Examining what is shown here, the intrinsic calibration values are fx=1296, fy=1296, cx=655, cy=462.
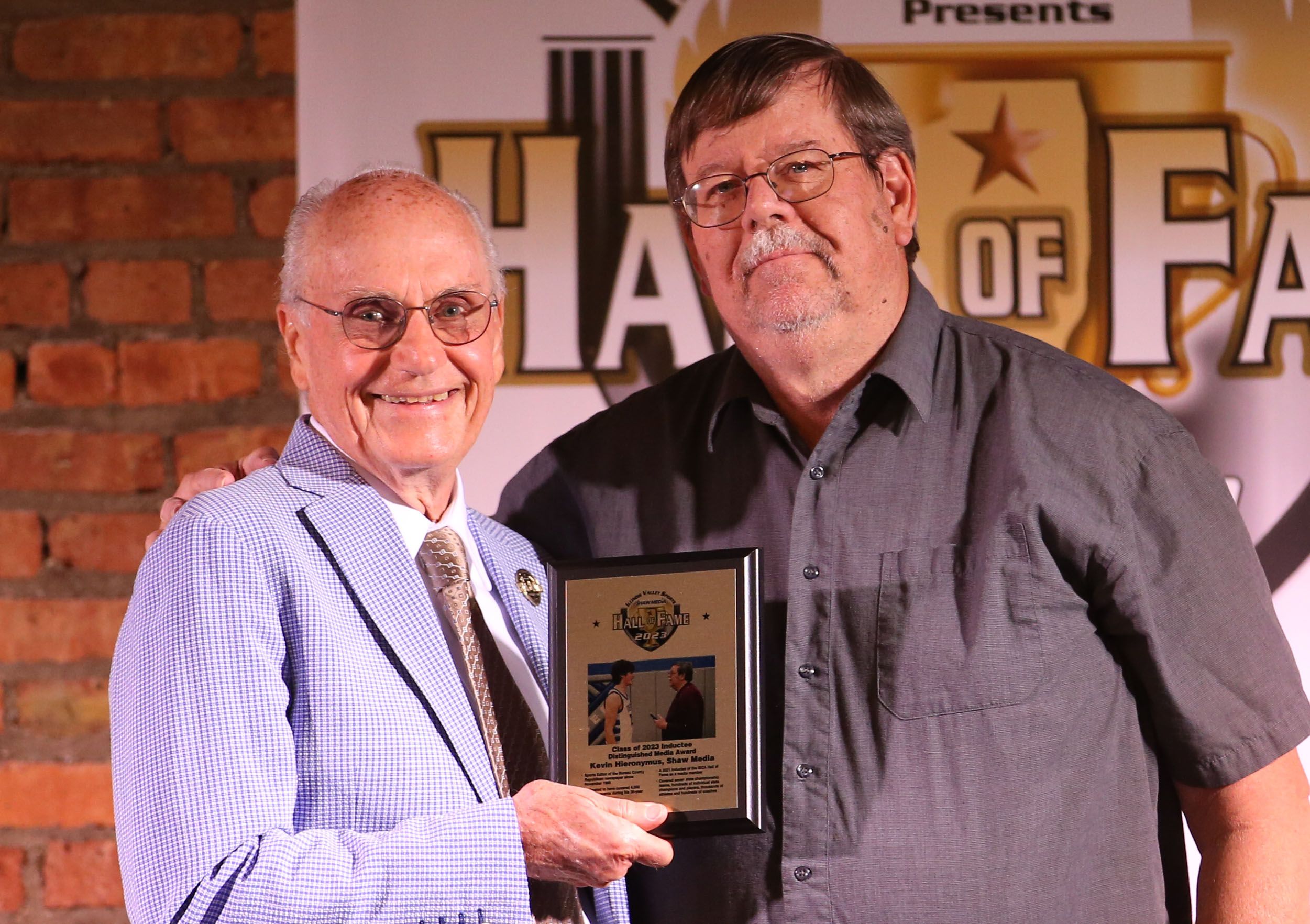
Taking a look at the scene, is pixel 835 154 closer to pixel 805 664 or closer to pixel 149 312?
pixel 805 664

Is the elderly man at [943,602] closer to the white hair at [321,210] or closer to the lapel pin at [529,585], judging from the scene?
the lapel pin at [529,585]

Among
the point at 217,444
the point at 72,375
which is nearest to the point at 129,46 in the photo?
the point at 72,375

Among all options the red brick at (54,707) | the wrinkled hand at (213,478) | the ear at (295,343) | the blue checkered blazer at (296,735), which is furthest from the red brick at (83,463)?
the blue checkered blazer at (296,735)

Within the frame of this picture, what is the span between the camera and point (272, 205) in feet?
8.50

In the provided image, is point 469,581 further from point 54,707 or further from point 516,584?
point 54,707

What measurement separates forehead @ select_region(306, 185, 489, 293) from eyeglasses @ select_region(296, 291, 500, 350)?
18mm

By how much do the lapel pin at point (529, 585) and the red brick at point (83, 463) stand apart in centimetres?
→ 105

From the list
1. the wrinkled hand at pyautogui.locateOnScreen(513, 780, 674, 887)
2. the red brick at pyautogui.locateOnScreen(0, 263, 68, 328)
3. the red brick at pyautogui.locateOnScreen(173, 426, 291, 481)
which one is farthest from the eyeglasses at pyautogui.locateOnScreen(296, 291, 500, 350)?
the red brick at pyautogui.locateOnScreen(0, 263, 68, 328)

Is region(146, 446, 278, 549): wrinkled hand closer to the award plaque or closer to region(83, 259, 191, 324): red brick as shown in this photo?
the award plaque

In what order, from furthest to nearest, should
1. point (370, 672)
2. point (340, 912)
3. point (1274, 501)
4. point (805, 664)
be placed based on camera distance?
point (1274, 501)
point (805, 664)
point (370, 672)
point (340, 912)

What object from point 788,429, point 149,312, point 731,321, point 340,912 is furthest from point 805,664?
point 149,312

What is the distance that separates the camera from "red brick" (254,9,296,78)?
102 inches

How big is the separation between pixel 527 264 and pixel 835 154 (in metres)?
0.88

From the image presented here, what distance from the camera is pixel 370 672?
1.54 m
